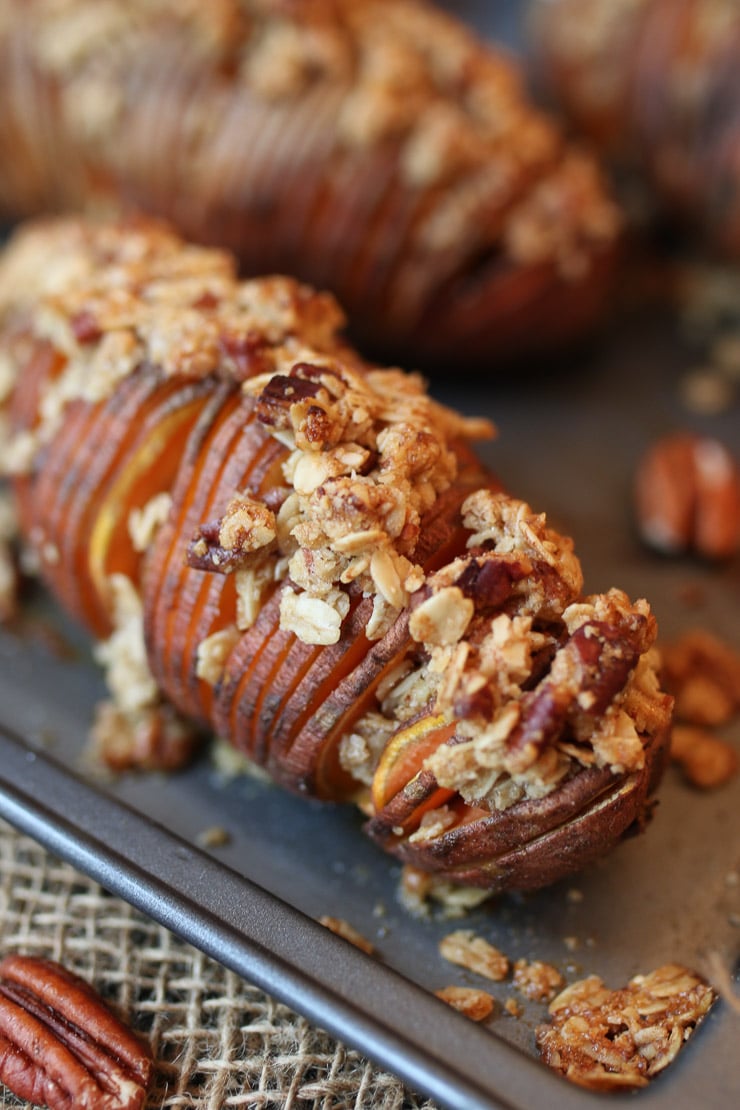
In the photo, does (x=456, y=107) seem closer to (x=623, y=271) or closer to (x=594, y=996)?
(x=623, y=271)

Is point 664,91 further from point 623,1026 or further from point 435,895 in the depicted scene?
point 623,1026

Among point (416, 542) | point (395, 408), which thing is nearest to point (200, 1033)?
point (416, 542)

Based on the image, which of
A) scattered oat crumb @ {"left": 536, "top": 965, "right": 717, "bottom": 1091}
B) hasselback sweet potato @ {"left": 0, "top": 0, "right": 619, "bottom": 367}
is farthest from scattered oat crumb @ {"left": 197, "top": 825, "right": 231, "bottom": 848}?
hasselback sweet potato @ {"left": 0, "top": 0, "right": 619, "bottom": 367}

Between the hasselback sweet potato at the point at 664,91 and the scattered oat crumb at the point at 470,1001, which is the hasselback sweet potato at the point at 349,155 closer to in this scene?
the hasselback sweet potato at the point at 664,91

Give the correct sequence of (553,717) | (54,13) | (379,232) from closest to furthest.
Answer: (553,717)
(379,232)
(54,13)

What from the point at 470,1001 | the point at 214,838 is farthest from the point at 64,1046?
the point at 470,1001

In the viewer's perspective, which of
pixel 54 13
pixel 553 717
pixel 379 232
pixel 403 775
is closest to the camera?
pixel 553 717

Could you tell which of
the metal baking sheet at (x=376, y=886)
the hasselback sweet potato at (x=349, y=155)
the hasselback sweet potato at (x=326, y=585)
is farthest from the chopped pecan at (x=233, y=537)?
the hasselback sweet potato at (x=349, y=155)
